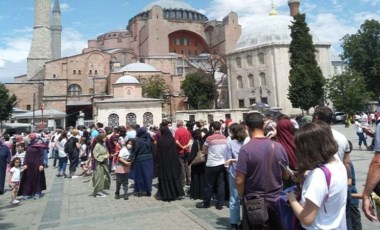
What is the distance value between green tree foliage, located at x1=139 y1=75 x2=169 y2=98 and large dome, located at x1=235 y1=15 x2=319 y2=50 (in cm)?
1189

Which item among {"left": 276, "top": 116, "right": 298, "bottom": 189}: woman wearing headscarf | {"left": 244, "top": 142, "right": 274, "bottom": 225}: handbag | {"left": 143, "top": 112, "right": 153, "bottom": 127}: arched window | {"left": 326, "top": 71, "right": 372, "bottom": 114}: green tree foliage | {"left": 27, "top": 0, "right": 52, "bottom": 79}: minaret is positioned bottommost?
{"left": 244, "top": 142, "right": 274, "bottom": 225}: handbag

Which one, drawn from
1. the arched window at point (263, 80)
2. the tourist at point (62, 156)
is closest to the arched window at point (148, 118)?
the arched window at point (263, 80)

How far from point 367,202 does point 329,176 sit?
0.88 metres

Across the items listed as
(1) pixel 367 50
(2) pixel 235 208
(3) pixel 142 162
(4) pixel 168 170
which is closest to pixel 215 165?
(2) pixel 235 208

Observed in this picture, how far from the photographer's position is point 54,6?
74.1 m

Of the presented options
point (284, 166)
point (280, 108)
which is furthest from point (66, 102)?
point (284, 166)

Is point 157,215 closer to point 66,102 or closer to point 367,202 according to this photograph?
point 367,202

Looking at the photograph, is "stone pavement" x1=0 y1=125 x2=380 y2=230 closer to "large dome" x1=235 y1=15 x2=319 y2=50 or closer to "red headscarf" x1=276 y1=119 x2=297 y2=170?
"red headscarf" x1=276 y1=119 x2=297 y2=170

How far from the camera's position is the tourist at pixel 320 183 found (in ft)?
7.30

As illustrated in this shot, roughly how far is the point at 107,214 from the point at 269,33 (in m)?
44.9

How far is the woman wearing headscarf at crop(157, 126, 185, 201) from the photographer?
791 cm

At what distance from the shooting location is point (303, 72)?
1441 inches

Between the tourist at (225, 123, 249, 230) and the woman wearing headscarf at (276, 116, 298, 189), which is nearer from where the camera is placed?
the woman wearing headscarf at (276, 116, 298, 189)

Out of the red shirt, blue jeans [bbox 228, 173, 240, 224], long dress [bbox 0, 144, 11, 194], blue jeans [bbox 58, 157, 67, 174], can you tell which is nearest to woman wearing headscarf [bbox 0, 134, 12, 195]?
long dress [bbox 0, 144, 11, 194]
